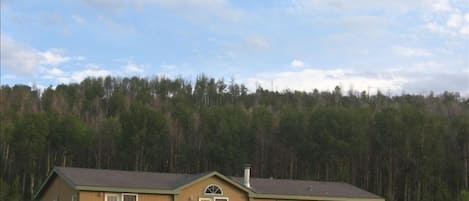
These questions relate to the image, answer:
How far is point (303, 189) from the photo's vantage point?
3822 cm

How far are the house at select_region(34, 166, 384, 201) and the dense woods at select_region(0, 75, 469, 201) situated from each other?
67.1 feet

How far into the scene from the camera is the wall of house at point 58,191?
3366 centimetres

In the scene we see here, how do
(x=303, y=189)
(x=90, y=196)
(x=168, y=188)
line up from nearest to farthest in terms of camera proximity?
(x=90, y=196)
(x=168, y=188)
(x=303, y=189)

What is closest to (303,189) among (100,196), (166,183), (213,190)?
(213,190)

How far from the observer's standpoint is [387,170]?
62.4 metres

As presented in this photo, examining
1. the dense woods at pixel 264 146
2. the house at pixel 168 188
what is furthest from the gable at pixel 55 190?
the dense woods at pixel 264 146

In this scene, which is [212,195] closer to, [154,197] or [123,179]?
[154,197]

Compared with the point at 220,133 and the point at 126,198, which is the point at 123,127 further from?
the point at 126,198

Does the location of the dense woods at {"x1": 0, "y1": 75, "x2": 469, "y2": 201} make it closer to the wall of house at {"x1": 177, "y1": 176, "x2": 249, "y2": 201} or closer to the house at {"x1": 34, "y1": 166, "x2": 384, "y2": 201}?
the house at {"x1": 34, "y1": 166, "x2": 384, "y2": 201}

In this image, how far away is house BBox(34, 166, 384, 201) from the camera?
32688mm

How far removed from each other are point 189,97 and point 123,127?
32689 millimetres

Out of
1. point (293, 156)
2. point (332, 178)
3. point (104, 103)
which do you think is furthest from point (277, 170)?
point (104, 103)

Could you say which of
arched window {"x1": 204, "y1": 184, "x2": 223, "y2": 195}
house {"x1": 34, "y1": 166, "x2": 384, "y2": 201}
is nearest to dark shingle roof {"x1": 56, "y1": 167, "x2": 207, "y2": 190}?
house {"x1": 34, "y1": 166, "x2": 384, "y2": 201}

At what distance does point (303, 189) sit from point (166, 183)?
735 cm
